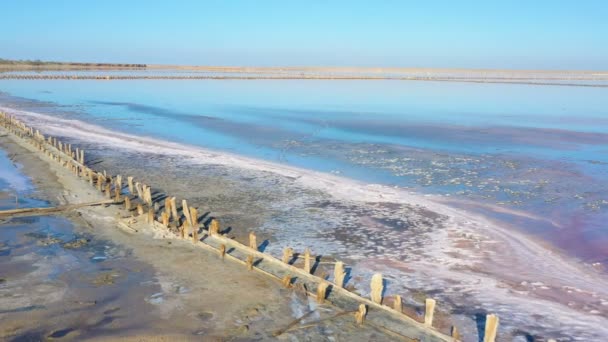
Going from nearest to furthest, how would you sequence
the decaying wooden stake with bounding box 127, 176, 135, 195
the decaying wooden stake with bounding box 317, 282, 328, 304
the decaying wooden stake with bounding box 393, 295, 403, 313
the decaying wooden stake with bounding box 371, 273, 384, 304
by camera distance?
the decaying wooden stake with bounding box 393, 295, 403, 313
the decaying wooden stake with bounding box 371, 273, 384, 304
the decaying wooden stake with bounding box 317, 282, 328, 304
the decaying wooden stake with bounding box 127, 176, 135, 195

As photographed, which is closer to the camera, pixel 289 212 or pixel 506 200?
pixel 289 212

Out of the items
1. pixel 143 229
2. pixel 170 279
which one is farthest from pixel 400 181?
pixel 170 279

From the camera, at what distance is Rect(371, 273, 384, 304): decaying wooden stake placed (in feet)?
25.1

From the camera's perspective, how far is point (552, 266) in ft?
32.4

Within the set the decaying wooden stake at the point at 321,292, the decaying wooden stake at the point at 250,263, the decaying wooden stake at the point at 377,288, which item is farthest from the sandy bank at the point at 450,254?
the decaying wooden stake at the point at 321,292

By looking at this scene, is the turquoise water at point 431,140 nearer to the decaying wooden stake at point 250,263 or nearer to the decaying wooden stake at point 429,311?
the decaying wooden stake at point 429,311

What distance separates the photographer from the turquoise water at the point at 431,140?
14680mm

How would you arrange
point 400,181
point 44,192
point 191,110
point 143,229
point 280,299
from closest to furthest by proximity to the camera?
point 280,299 → point 143,229 → point 44,192 → point 400,181 → point 191,110

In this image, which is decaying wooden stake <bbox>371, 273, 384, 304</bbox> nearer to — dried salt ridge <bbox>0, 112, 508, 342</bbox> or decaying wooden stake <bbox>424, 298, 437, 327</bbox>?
dried salt ridge <bbox>0, 112, 508, 342</bbox>

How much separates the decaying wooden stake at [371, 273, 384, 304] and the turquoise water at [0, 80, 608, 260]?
17.2ft

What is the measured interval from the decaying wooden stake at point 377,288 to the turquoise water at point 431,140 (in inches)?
206

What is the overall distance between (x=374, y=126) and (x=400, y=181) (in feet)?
44.0

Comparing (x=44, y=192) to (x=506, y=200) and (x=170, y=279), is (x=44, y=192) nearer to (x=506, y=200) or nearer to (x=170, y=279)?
(x=170, y=279)

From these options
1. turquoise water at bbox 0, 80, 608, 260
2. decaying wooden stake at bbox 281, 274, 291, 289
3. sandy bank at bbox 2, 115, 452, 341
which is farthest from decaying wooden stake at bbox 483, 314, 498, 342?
turquoise water at bbox 0, 80, 608, 260
